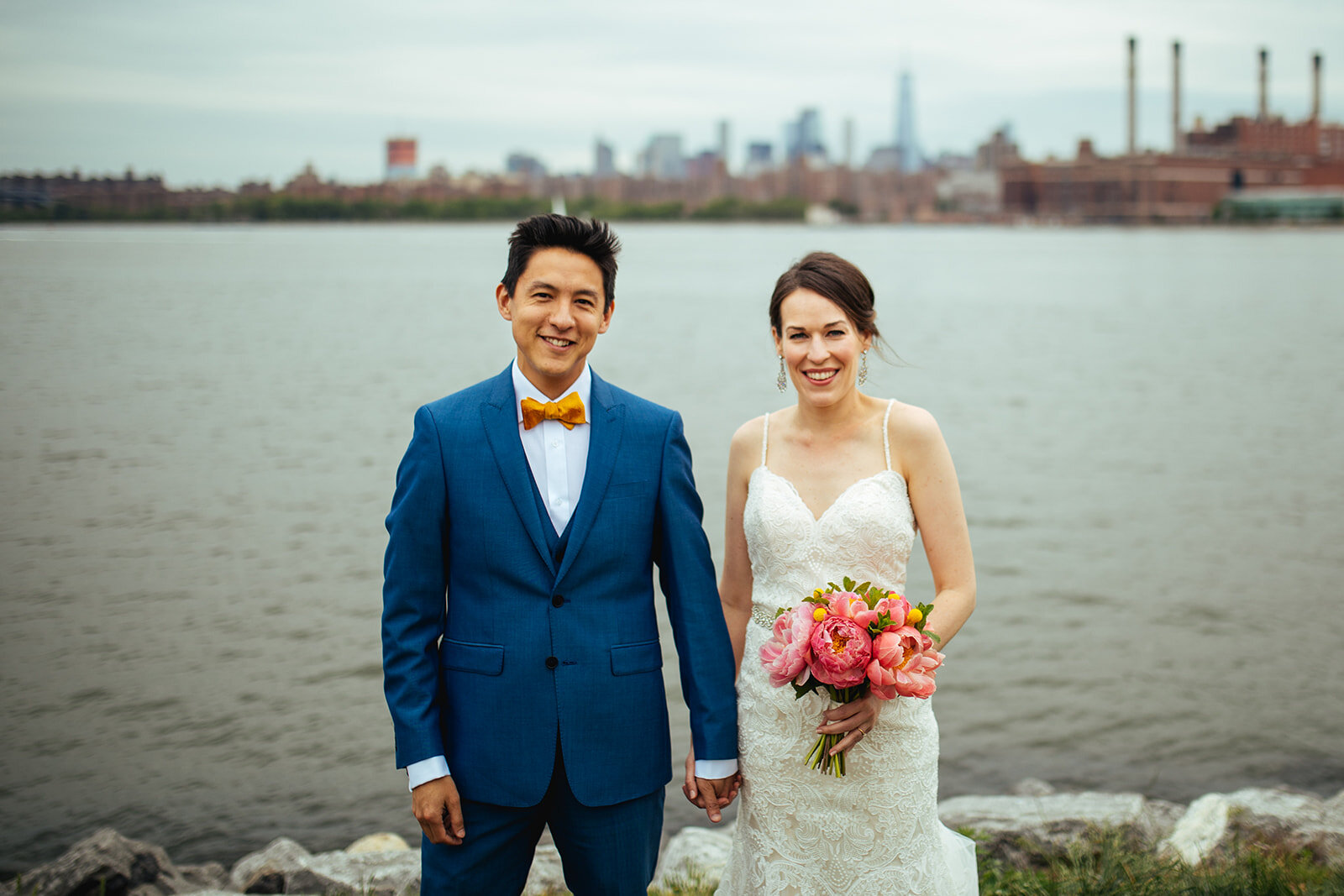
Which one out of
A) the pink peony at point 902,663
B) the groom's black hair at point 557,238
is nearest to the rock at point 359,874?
the pink peony at point 902,663

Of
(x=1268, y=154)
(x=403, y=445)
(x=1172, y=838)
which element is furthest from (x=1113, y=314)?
(x=1268, y=154)

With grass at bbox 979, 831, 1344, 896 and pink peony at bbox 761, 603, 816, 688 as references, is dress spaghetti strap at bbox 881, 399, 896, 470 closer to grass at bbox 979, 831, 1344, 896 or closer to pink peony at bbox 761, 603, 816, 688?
pink peony at bbox 761, 603, 816, 688

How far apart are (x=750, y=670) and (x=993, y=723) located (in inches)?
233

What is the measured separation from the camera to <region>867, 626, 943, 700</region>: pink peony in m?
3.02

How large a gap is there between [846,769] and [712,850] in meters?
2.77

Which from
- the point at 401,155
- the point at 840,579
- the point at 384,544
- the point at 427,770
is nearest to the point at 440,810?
the point at 427,770

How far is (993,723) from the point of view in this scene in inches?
349

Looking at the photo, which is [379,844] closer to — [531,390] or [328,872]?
[328,872]

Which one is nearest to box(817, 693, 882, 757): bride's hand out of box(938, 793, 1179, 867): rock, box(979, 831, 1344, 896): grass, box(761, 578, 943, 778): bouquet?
box(761, 578, 943, 778): bouquet

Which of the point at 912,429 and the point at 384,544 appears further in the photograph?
the point at 384,544

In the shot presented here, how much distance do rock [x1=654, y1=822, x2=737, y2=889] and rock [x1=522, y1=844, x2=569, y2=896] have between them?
0.52 m

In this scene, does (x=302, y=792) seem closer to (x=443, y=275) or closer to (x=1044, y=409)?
(x=1044, y=409)

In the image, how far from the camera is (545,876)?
5566mm

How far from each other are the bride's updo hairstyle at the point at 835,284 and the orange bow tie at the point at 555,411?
0.78m
